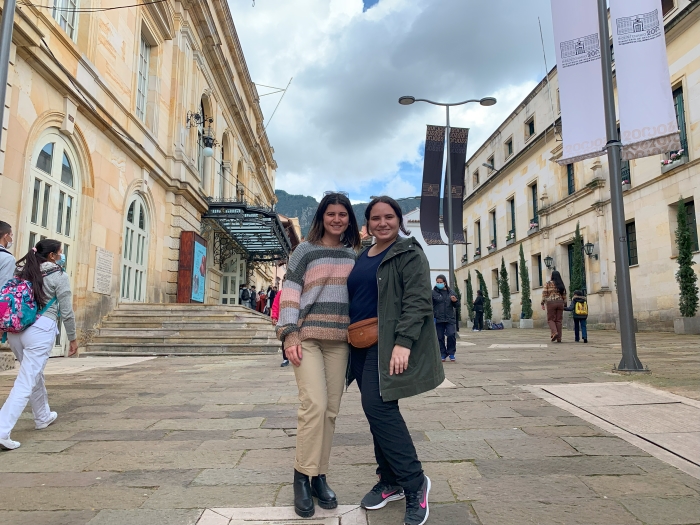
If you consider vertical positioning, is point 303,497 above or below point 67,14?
below

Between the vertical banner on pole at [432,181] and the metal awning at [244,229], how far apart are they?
594cm

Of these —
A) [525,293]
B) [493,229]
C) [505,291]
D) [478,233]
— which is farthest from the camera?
[478,233]

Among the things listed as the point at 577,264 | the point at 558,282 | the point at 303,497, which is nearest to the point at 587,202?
the point at 577,264

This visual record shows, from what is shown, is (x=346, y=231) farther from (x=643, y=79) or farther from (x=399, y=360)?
(x=643, y=79)

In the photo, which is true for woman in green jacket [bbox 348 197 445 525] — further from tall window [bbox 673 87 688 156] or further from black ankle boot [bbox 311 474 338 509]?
tall window [bbox 673 87 688 156]

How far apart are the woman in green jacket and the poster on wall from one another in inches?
648

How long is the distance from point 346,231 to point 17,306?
9.32ft

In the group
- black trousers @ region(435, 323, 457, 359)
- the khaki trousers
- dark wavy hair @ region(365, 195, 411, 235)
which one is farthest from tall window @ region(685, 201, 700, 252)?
the khaki trousers

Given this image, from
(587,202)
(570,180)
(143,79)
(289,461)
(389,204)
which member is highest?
(143,79)

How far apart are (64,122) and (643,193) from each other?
695 inches

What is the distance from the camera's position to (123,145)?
46.2ft

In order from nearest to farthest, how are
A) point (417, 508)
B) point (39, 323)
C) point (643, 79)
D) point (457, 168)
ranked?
point (417, 508)
point (39, 323)
point (643, 79)
point (457, 168)

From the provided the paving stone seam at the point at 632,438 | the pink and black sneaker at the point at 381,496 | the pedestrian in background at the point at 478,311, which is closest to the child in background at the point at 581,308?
the paving stone seam at the point at 632,438

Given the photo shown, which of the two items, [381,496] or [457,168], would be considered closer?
[381,496]
